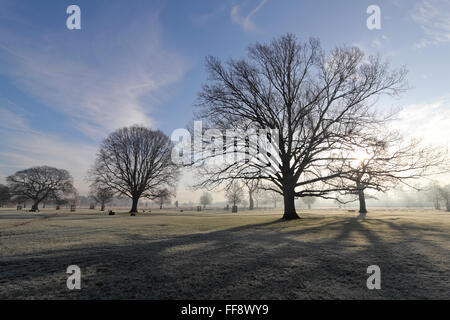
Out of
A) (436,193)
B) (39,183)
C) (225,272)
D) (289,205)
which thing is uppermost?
(39,183)

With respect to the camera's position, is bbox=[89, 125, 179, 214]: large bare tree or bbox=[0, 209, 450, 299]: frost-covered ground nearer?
bbox=[0, 209, 450, 299]: frost-covered ground

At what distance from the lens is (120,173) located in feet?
112

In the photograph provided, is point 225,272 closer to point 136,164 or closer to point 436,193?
point 136,164

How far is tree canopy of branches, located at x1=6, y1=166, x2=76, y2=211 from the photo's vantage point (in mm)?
52125

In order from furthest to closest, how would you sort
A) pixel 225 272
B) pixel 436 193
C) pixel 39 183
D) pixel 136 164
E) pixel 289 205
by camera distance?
pixel 436 193, pixel 39 183, pixel 136 164, pixel 289 205, pixel 225 272

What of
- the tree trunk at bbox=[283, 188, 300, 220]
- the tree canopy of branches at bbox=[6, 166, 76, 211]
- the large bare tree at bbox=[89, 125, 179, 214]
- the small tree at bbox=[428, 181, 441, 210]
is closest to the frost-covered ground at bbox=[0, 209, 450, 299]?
the tree trunk at bbox=[283, 188, 300, 220]

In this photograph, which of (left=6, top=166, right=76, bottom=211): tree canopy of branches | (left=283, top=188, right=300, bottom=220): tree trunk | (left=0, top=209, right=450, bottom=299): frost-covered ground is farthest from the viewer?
(left=6, top=166, right=76, bottom=211): tree canopy of branches

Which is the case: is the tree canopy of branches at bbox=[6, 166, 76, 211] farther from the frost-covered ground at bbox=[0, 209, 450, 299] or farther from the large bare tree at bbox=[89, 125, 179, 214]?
the frost-covered ground at bbox=[0, 209, 450, 299]

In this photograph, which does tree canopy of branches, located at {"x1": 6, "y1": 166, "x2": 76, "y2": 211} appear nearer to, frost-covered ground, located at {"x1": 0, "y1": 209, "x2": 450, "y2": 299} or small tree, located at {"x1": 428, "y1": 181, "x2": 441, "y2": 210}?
frost-covered ground, located at {"x1": 0, "y1": 209, "x2": 450, "y2": 299}

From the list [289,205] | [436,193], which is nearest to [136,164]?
[289,205]

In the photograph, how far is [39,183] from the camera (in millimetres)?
52562

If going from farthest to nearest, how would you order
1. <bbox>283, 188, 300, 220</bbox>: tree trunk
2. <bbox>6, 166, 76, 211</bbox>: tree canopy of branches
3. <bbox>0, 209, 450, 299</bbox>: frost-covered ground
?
<bbox>6, 166, 76, 211</bbox>: tree canopy of branches, <bbox>283, 188, 300, 220</bbox>: tree trunk, <bbox>0, 209, 450, 299</bbox>: frost-covered ground

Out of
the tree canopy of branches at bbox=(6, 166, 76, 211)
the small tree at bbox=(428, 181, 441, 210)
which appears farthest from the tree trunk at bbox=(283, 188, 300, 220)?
the tree canopy of branches at bbox=(6, 166, 76, 211)

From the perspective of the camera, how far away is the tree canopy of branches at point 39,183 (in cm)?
5212
